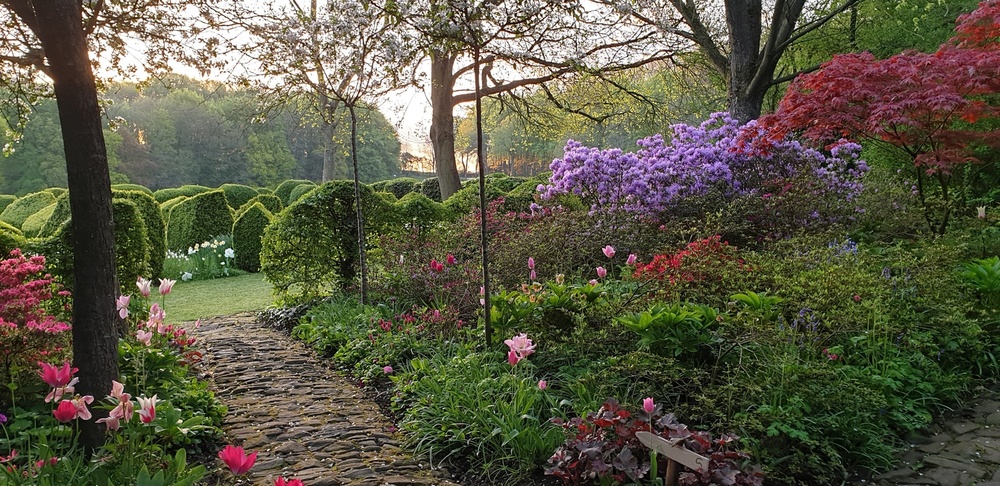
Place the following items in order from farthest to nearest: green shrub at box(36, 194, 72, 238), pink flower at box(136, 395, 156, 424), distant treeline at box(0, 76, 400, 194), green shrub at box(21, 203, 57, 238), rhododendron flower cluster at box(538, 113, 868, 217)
Answer: distant treeline at box(0, 76, 400, 194) < green shrub at box(21, 203, 57, 238) < green shrub at box(36, 194, 72, 238) < rhododendron flower cluster at box(538, 113, 868, 217) < pink flower at box(136, 395, 156, 424)

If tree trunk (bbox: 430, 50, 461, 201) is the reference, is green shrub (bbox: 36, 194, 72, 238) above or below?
below

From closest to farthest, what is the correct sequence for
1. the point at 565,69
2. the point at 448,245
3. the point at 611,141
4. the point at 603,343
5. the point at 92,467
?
the point at 92,467, the point at 603,343, the point at 448,245, the point at 565,69, the point at 611,141

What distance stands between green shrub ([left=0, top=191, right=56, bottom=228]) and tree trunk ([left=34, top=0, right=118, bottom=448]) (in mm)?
10721

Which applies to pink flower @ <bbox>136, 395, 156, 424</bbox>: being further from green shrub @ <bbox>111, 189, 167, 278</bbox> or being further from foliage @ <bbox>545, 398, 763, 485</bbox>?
green shrub @ <bbox>111, 189, 167, 278</bbox>

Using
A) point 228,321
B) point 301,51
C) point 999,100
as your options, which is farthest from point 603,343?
point 999,100

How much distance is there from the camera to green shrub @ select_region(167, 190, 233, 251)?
1043 cm

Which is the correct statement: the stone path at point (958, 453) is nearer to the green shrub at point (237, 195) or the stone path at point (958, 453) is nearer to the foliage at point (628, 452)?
the foliage at point (628, 452)

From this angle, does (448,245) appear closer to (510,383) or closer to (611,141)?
(510,383)

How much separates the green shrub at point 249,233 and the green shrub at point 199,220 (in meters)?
→ 0.92

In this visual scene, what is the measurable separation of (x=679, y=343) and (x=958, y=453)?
1346mm

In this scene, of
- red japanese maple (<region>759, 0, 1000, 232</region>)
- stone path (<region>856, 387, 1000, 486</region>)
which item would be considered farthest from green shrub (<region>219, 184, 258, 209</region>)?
stone path (<region>856, 387, 1000, 486</region>)

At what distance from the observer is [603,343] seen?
3.35 metres

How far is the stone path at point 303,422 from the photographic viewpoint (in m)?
2.62

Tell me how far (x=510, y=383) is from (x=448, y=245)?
124 inches
